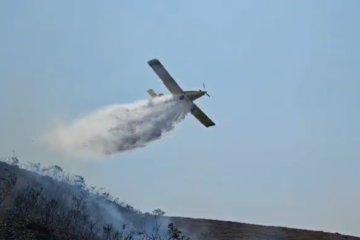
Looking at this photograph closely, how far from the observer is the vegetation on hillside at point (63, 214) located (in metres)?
25.0

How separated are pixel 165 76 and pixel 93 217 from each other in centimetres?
1272

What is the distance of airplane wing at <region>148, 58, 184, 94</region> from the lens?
31.2 m

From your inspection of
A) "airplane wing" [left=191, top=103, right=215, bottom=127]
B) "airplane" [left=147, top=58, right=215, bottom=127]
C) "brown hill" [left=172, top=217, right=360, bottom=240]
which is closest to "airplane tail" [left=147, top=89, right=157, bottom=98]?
"airplane" [left=147, top=58, right=215, bottom=127]

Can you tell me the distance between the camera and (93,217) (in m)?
36.8

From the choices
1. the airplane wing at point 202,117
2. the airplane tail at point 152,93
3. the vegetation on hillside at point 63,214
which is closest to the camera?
the vegetation on hillside at point 63,214

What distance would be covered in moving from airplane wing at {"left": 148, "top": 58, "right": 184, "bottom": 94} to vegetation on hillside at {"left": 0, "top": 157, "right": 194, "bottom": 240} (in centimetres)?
891

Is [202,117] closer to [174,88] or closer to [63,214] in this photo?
[174,88]

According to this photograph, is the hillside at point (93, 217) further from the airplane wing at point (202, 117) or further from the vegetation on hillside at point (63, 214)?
the airplane wing at point (202, 117)

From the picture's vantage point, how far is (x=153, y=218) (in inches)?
1745

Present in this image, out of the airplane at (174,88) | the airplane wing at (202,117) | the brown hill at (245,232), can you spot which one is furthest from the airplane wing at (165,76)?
the brown hill at (245,232)

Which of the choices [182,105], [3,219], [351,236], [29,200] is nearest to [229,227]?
[351,236]

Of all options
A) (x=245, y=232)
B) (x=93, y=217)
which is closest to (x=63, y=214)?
(x=93, y=217)

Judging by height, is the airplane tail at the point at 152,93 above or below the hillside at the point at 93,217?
above

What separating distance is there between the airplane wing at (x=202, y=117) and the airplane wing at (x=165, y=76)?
186 centimetres
